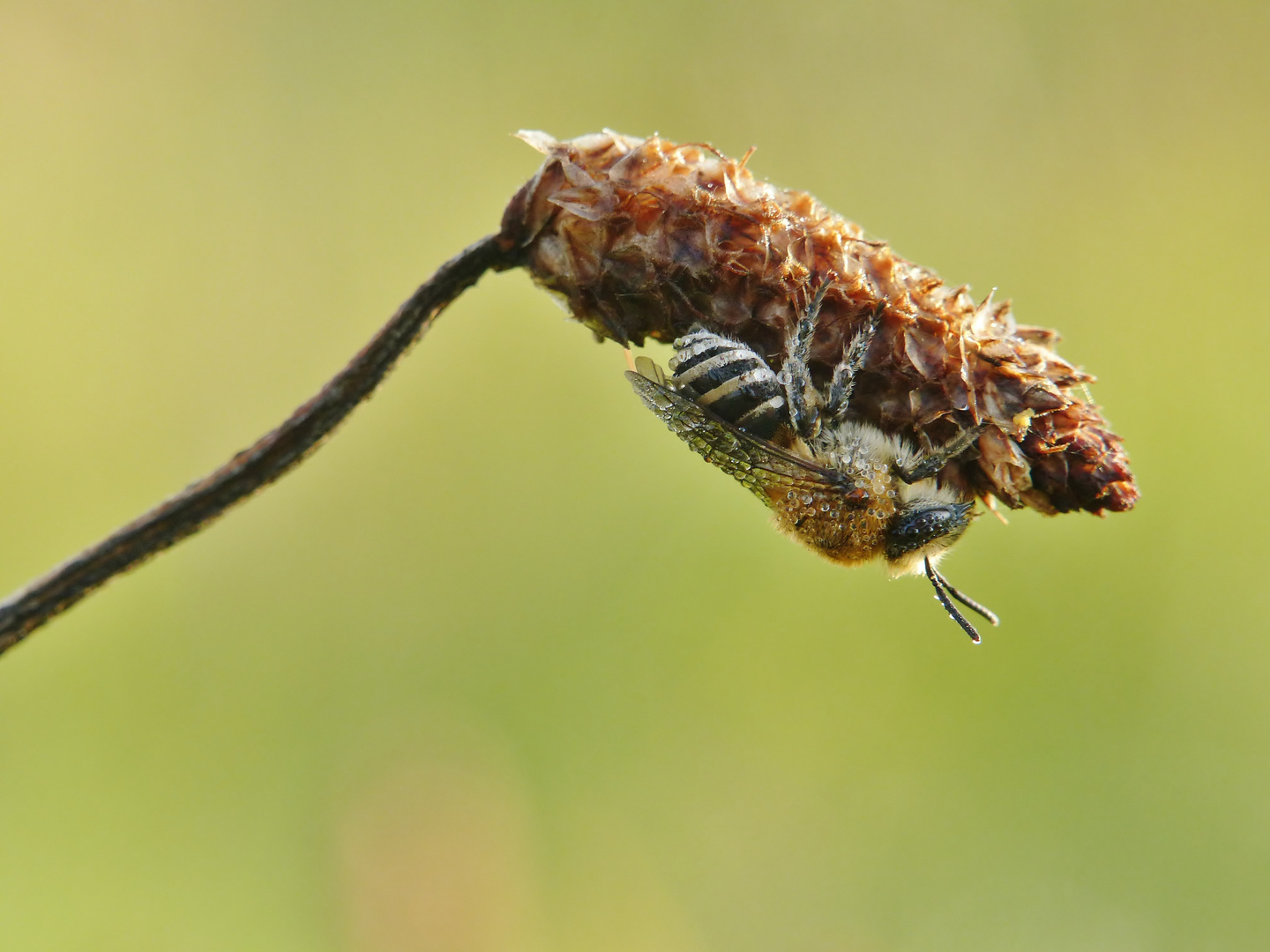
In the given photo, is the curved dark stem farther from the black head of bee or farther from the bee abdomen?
the black head of bee

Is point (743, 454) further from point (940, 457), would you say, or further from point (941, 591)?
point (941, 591)

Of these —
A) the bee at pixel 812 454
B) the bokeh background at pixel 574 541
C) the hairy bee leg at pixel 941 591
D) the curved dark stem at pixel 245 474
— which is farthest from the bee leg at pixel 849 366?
the bokeh background at pixel 574 541

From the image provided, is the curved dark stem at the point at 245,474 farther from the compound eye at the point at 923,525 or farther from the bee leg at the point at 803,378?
the compound eye at the point at 923,525

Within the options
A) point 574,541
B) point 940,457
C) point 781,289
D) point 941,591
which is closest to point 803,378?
point 781,289

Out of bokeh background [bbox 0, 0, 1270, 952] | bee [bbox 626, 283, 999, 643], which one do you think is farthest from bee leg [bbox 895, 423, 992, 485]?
bokeh background [bbox 0, 0, 1270, 952]

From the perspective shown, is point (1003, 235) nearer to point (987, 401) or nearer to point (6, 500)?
point (987, 401)

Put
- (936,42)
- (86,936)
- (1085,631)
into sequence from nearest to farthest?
(86,936) < (1085,631) < (936,42)

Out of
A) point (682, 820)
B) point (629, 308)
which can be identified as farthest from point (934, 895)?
point (629, 308)
